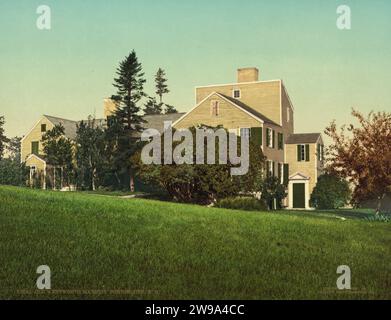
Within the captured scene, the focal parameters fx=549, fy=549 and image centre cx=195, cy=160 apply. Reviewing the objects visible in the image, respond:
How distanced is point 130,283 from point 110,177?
1521 inches

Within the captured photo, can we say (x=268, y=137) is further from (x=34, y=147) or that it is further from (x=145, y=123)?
(x=34, y=147)

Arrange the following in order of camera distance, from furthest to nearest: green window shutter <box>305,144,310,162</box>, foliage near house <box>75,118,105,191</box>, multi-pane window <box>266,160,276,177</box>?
green window shutter <box>305,144,310,162</box> < foliage near house <box>75,118,105,191</box> < multi-pane window <box>266,160,276,177</box>

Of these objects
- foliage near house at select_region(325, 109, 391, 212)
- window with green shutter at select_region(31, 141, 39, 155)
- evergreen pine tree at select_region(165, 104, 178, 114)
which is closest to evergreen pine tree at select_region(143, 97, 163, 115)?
evergreen pine tree at select_region(165, 104, 178, 114)

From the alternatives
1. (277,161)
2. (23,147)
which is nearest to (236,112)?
(277,161)

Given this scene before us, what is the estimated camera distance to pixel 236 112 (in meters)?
42.2

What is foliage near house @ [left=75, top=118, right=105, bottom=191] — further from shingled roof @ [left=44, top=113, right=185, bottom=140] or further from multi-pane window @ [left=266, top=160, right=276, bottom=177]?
multi-pane window @ [left=266, top=160, right=276, bottom=177]

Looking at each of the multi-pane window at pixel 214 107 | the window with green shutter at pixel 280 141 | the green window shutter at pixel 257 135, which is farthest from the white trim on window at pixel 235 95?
the green window shutter at pixel 257 135

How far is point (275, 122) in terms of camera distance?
45.4 m

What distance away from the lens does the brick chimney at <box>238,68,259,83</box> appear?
1895 inches

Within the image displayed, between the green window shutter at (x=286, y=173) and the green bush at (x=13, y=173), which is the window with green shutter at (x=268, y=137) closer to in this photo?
the green window shutter at (x=286, y=173)

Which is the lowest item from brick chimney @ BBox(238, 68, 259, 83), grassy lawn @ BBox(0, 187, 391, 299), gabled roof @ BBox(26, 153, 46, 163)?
grassy lawn @ BBox(0, 187, 391, 299)

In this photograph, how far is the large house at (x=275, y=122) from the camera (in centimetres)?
4262

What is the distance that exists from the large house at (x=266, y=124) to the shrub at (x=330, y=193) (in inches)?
36.1
